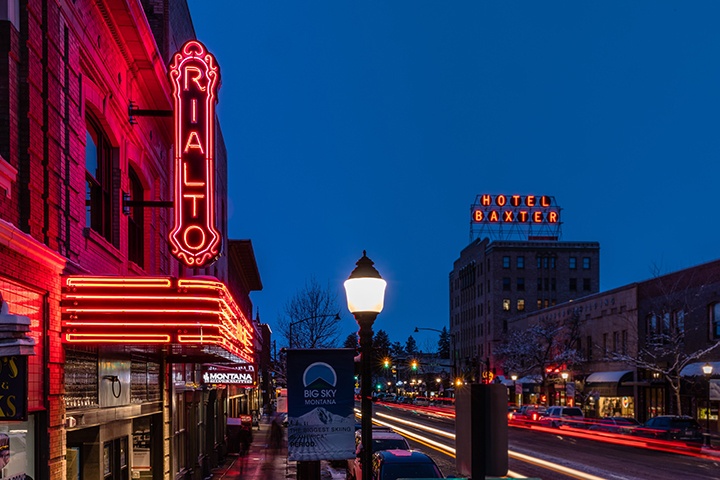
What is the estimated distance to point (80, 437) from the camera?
12273 mm

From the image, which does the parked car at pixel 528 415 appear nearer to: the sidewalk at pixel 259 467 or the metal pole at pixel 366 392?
the sidewalk at pixel 259 467

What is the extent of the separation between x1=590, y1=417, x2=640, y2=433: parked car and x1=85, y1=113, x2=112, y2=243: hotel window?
106ft

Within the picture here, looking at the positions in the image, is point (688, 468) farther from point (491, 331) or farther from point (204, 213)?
point (491, 331)

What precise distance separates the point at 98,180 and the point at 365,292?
569cm

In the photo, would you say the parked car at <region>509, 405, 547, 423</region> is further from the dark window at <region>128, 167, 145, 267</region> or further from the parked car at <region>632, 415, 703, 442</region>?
the dark window at <region>128, 167, 145, 267</region>

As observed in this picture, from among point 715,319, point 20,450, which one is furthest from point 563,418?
point 20,450

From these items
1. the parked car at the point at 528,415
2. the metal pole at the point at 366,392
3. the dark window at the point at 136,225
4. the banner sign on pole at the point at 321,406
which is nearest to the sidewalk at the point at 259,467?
the dark window at the point at 136,225

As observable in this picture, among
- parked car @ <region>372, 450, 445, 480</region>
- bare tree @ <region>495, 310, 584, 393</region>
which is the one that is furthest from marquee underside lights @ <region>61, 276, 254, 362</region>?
bare tree @ <region>495, 310, 584, 393</region>

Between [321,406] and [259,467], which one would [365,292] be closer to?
[321,406]

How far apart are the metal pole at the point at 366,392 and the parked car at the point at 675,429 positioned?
30177mm

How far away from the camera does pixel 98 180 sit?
1316 cm

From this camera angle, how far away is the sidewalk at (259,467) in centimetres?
2712

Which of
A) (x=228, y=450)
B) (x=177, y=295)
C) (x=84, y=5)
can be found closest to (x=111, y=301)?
(x=177, y=295)

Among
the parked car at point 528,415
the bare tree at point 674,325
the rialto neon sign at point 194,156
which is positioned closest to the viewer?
the rialto neon sign at point 194,156
